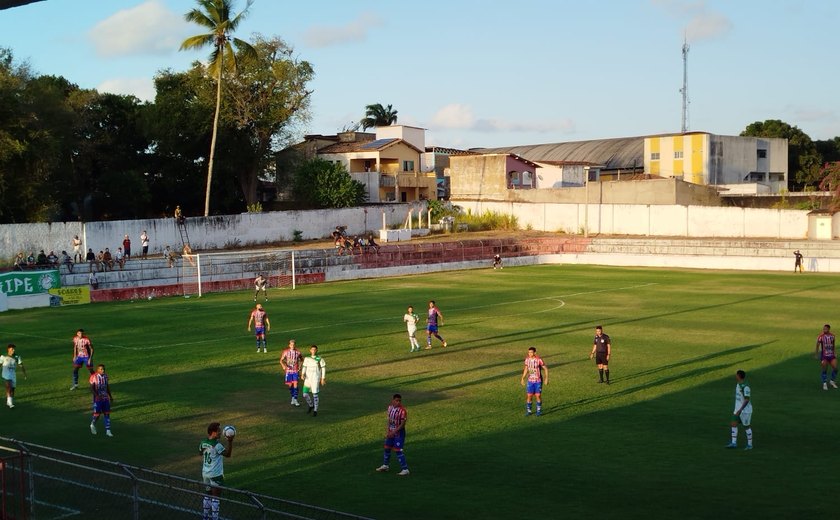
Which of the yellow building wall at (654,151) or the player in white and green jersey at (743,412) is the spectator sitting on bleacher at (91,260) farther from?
the yellow building wall at (654,151)

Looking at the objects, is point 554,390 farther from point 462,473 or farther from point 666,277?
point 666,277

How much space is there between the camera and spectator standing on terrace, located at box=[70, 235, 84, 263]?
53.3m

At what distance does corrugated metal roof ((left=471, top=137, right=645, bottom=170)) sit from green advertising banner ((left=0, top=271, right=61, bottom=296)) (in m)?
70.8

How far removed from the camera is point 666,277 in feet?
195

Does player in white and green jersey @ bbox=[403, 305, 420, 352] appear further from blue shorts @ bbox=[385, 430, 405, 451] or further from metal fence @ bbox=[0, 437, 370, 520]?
metal fence @ bbox=[0, 437, 370, 520]

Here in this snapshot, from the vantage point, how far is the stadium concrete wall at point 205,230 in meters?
53.2

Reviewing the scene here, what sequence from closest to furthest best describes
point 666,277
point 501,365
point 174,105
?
point 501,365 → point 666,277 → point 174,105

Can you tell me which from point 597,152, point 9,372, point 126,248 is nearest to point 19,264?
point 126,248

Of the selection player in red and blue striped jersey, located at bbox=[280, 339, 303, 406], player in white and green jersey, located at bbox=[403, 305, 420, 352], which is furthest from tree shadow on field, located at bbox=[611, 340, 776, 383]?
player in red and blue striped jersey, located at bbox=[280, 339, 303, 406]

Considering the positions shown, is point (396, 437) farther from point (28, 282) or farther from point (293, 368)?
point (28, 282)

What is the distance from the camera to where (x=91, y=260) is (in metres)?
51.1

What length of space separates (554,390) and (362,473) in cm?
920

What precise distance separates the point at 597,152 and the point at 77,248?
3093 inches

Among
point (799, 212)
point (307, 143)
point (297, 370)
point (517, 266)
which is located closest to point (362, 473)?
point (297, 370)
